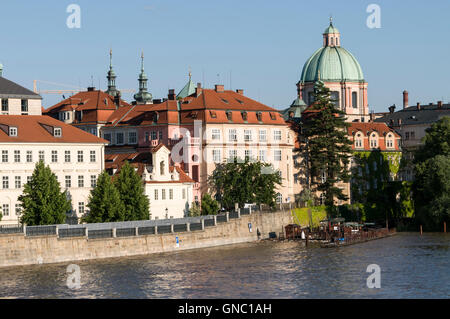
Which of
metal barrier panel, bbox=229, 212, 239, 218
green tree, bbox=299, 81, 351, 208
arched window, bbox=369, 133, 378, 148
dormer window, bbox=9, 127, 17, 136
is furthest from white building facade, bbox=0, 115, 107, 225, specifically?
arched window, bbox=369, 133, 378, 148

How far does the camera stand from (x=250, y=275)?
89812mm

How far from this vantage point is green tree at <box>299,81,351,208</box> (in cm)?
14238

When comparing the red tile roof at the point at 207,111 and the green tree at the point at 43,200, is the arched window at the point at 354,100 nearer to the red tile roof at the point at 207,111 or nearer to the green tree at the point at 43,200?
the red tile roof at the point at 207,111

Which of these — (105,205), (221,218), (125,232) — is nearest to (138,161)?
(221,218)

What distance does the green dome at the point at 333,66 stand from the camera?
189m

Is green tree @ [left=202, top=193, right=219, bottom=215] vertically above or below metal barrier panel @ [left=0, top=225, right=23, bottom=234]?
above

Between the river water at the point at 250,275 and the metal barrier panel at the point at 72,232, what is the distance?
114 inches

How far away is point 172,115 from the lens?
5428 inches

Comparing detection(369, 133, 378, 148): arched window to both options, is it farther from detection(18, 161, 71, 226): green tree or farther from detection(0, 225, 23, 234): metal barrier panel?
detection(0, 225, 23, 234): metal barrier panel

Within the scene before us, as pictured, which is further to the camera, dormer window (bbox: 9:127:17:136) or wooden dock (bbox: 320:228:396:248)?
wooden dock (bbox: 320:228:396:248)

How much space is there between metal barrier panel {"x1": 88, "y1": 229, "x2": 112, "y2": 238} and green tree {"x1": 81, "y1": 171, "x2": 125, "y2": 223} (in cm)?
520

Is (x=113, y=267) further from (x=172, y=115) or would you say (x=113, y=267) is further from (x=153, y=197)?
(x=172, y=115)

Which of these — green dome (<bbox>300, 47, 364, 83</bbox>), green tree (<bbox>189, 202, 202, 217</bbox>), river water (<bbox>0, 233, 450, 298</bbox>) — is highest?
green dome (<bbox>300, 47, 364, 83</bbox>)

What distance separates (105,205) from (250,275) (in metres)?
22.6
